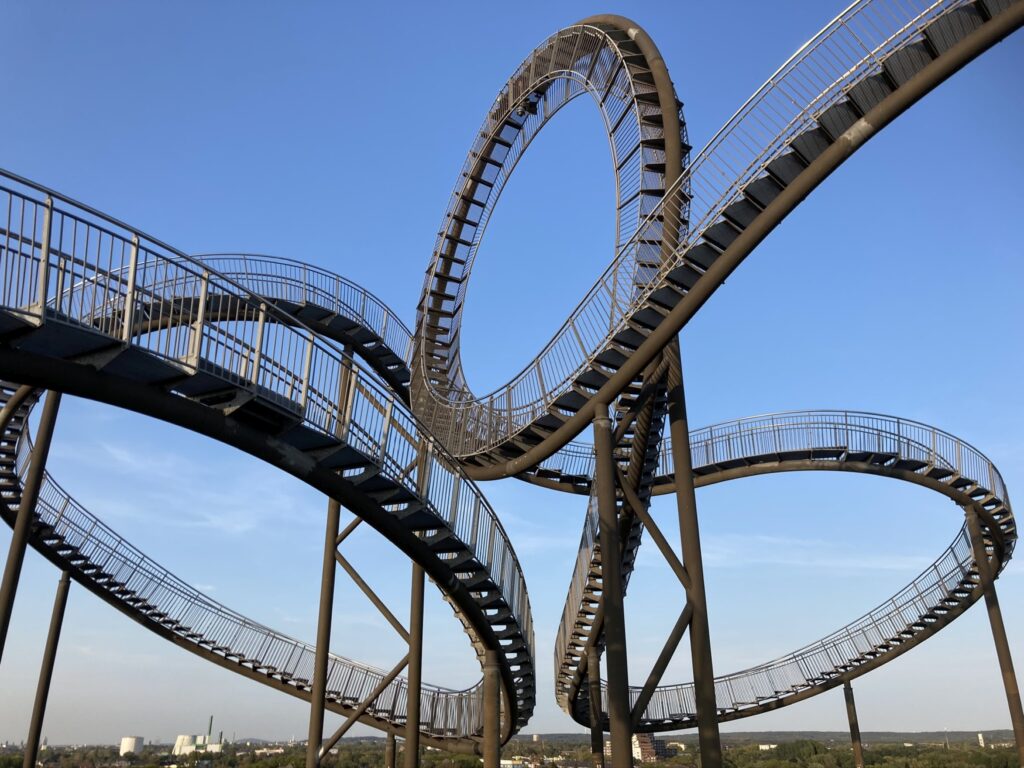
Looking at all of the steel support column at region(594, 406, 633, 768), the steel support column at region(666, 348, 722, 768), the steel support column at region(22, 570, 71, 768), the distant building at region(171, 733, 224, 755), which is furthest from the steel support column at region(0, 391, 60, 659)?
the distant building at region(171, 733, 224, 755)

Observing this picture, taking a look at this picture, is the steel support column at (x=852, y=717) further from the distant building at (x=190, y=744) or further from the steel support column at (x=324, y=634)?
the distant building at (x=190, y=744)

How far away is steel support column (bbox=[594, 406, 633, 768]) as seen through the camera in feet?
33.4

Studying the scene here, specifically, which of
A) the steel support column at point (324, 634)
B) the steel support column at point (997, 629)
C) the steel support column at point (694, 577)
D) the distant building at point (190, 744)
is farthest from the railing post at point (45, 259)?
the distant building at point (190, 744)

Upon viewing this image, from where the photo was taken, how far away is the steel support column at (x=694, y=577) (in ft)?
34.4

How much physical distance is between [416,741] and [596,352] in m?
8.49

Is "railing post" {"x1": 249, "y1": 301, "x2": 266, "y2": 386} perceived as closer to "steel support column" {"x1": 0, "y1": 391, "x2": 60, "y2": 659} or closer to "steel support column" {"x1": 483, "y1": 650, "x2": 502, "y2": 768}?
"steel support column" {"x1": 483, "y1": 650, "x2": 502, "y2": 768}

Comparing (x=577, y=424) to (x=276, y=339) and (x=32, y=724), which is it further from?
(x=32, y=724)

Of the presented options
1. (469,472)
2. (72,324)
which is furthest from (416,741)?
(72,324)

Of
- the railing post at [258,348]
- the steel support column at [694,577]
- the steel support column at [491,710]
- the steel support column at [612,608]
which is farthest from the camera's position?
the steel support column at [491,710]

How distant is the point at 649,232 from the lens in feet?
38.3

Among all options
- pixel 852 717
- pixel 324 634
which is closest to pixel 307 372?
pixel 324 634

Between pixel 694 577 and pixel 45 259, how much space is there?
26.7 ft

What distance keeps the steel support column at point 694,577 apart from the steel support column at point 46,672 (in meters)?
13.3

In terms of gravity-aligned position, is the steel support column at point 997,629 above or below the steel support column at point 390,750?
above
